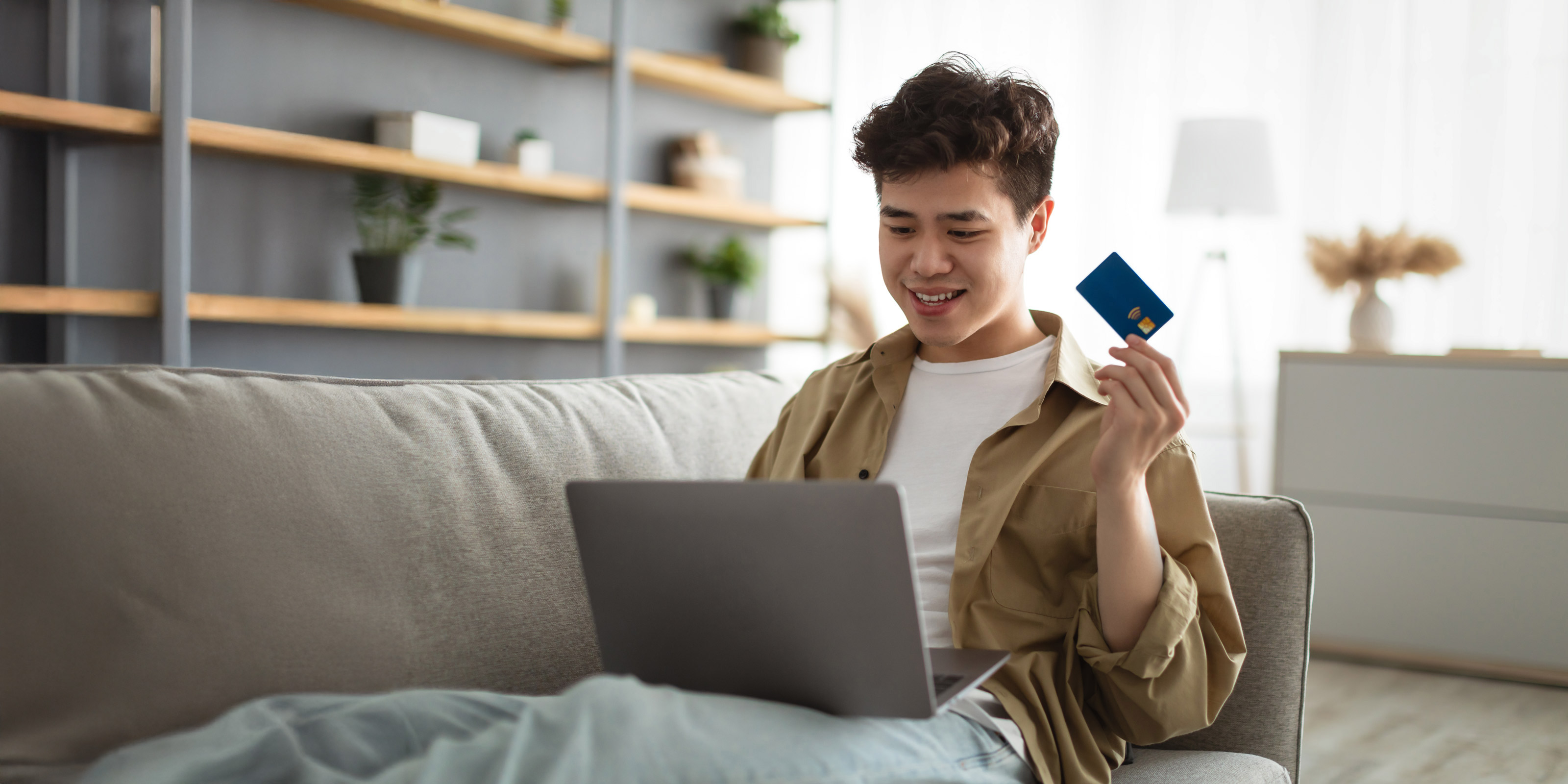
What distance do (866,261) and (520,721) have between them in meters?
4.27

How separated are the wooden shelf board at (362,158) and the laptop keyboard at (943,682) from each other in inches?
92.0

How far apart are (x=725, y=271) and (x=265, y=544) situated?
3.19m

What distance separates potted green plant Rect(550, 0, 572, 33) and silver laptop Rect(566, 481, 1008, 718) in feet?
9.50

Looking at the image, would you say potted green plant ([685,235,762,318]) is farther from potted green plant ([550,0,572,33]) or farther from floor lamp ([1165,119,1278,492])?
floor lamp ([1165,119,1278,492])

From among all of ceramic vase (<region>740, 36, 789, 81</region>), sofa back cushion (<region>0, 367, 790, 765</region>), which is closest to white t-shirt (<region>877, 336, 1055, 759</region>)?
sofa back cushion (<region>0, 367, 790, 765</region>)

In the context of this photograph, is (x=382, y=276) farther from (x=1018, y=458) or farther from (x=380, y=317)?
(x=1018, y=458)

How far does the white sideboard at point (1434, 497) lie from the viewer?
2955mm

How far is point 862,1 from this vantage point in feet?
16.6

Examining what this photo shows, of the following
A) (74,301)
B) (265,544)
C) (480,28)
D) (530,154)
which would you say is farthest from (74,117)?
(265,544)

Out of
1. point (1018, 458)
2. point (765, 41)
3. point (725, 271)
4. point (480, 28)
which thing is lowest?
point (1018, 458)

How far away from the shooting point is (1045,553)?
4.22 feet

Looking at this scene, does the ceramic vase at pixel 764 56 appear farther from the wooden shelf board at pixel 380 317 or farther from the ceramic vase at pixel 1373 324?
the ceramic vase at pixel 1373 324

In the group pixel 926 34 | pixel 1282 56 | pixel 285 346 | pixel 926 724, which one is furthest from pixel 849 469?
pixel 926 34

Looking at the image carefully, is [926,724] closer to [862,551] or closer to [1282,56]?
[862,551]
